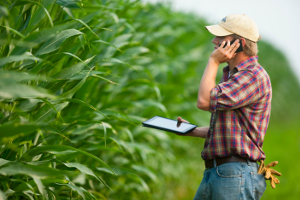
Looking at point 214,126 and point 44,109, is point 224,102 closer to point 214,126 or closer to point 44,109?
point 214,126

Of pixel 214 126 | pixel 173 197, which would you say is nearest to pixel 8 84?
pixel 214 126

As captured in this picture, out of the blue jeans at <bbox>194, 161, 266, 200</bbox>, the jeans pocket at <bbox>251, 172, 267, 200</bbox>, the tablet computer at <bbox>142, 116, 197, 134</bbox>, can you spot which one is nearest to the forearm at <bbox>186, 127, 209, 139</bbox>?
the tablet computer at <bbox>142, 116, 197, 134</bbox>

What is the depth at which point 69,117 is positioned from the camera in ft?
5.50

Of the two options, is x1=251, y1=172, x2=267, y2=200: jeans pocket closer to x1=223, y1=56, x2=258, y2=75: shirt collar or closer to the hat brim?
x1=223, y1=56, x2=258, y2=75: shirt collar

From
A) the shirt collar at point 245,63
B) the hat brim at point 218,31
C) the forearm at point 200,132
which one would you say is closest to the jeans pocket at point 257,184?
the forearm at point 200,132

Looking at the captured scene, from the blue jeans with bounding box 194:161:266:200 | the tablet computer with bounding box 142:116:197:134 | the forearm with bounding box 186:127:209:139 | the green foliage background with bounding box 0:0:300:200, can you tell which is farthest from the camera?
the forearm with bounding box 186:127:209:139

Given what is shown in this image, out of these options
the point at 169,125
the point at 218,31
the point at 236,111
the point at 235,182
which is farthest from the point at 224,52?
the point at 235,182

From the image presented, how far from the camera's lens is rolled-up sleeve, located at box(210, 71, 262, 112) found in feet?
4.24

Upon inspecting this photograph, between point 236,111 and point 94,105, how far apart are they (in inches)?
42.5

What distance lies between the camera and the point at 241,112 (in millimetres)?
1401

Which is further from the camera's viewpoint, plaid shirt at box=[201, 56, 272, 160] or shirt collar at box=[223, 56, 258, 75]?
shirt collar at box=[223, 56, 258, 75]

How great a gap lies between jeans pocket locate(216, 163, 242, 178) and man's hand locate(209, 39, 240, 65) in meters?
0.48

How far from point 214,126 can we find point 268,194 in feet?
7.66

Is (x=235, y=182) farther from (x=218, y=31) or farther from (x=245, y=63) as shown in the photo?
(x=218, y=31)
